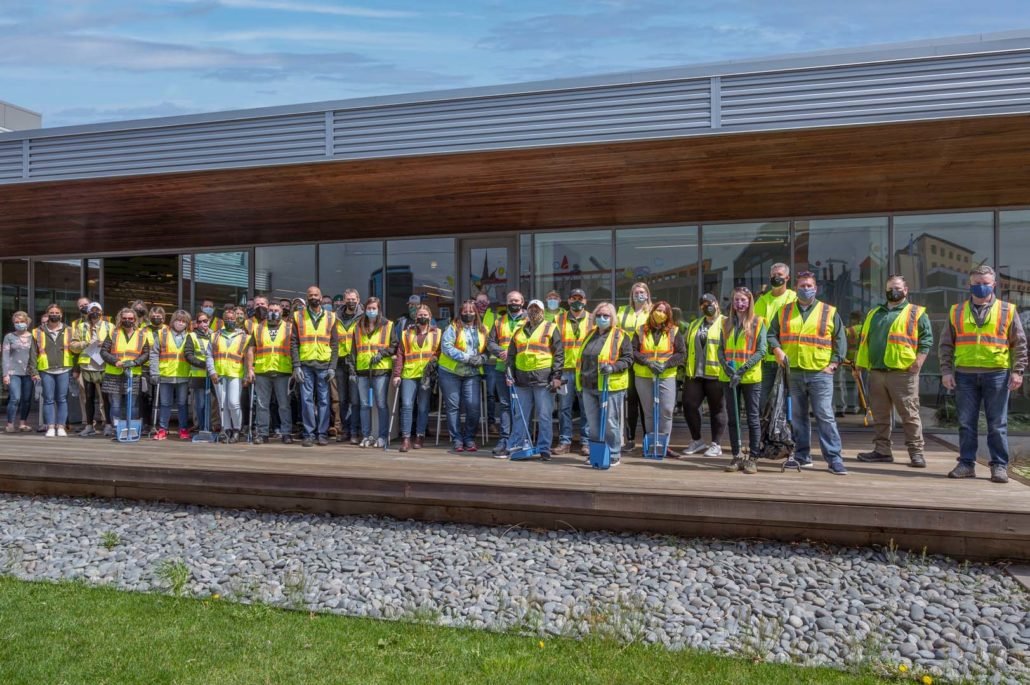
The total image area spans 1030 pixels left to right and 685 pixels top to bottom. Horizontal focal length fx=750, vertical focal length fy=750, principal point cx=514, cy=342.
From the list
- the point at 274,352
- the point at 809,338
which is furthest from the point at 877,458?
the point at 274,352

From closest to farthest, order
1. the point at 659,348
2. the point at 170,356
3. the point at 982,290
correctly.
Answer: the point at 982,290 → the point at 659,348 → the point at 170,356

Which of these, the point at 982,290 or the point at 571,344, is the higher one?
the point at 982,290

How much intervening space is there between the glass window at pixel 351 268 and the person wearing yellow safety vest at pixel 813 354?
707 cm

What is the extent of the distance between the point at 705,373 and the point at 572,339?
1441mm

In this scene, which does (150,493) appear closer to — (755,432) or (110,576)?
(110,576)

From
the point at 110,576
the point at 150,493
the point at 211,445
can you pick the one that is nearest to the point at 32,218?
the point at 211,445

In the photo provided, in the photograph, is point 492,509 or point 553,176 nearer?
point 492,509

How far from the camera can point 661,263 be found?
1116 cm

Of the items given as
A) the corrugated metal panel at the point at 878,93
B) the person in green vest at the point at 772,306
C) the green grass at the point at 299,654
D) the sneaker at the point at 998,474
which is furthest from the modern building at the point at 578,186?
the green grass at the point at 299,654

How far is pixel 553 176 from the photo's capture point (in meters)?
8.45

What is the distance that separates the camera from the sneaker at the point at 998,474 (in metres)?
6.27

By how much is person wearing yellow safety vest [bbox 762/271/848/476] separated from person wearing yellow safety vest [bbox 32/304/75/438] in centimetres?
880

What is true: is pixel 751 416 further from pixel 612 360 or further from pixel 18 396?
pixel 18 396

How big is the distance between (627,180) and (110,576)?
21.0 feet
